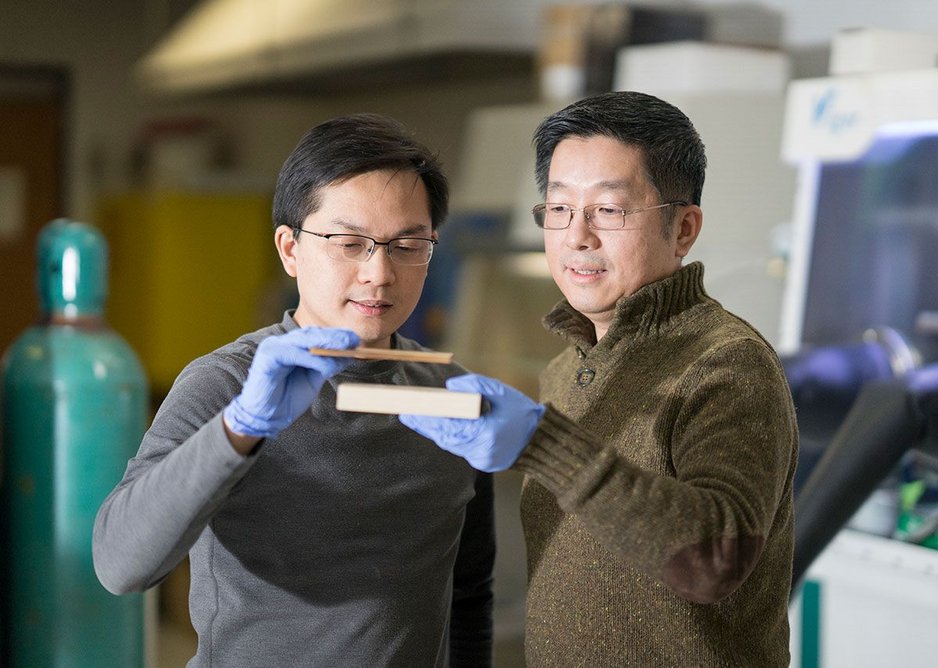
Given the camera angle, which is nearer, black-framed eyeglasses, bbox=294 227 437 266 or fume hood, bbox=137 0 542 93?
black-framed eyeglasses, bbox=294 227 437 266

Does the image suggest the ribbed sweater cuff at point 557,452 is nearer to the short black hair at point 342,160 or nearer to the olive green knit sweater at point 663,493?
the olive green knit sweater at point 663,493

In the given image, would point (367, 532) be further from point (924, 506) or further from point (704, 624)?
point (924, 506)

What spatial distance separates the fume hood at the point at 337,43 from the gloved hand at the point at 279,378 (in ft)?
7.40

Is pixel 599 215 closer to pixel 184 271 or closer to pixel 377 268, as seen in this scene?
pixel 377 268

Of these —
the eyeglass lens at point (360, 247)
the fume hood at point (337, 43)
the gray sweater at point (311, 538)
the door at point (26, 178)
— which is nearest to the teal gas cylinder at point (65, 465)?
the gray sweater at point (311, 538)

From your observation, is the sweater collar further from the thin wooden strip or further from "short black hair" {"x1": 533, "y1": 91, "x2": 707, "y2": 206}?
the thin wooden strip

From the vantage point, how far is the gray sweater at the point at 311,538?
38.7 inches

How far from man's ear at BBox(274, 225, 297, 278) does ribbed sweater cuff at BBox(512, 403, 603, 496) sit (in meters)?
0.31

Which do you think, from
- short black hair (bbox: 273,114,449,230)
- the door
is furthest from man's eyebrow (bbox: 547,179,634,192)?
the door

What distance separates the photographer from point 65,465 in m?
1.73

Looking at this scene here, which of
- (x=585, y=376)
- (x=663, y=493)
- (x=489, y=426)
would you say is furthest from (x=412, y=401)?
(x=585, y=376)

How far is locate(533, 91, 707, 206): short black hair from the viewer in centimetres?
101

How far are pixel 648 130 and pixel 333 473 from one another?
0.42m

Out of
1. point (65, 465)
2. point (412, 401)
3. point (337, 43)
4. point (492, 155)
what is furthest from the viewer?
point (337, 43)
